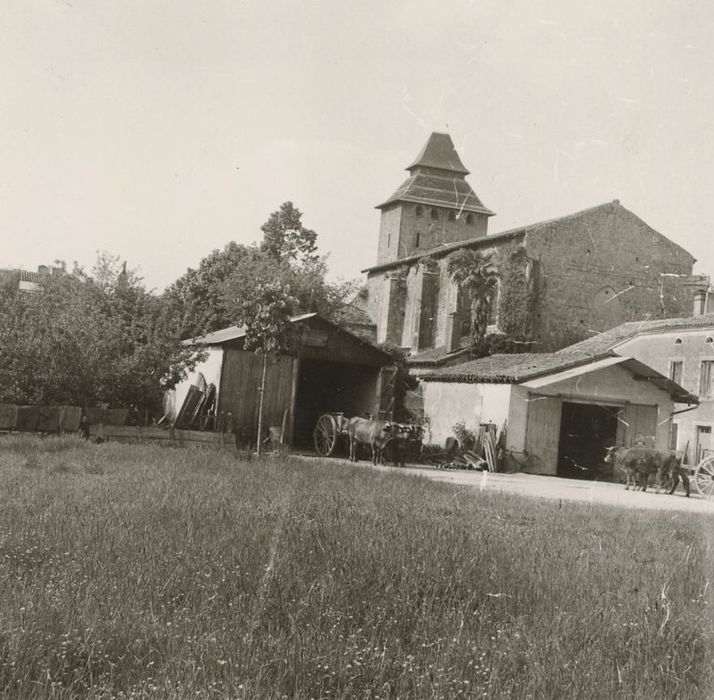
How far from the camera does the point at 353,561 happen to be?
21.8ft

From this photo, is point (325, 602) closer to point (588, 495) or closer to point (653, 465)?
point (588, 495)

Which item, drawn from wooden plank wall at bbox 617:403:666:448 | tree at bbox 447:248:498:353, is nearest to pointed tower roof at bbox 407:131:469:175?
tree at bbox 447:248:498:353

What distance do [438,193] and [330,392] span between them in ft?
132

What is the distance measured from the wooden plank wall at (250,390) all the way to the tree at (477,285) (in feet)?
62.6

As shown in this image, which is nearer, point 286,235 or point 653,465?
point 653,465

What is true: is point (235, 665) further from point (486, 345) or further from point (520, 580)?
point (486, 345)

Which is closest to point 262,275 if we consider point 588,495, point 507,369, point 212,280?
point 212,280

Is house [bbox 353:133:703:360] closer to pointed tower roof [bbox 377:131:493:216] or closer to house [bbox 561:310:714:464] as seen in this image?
house [bbox 561:310:714:464]

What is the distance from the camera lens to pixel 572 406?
2761 centimetres

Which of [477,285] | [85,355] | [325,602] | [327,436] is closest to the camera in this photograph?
[325,602]

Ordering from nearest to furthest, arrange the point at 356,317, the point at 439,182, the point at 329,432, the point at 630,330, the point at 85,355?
the point at 85,355 < the point at 329,432 < the point at 630,330 < the point at 356,317 < the point at 439,182

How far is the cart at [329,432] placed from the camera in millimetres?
25453

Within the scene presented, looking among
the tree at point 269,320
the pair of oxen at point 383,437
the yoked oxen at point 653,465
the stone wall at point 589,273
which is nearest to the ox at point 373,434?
the pair of oxen at point 383,437

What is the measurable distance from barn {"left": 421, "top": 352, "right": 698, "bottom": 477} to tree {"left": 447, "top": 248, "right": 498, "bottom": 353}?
1404cm
